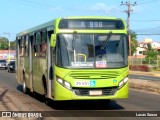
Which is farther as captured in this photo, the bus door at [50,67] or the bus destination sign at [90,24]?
the bus door at [50,67]

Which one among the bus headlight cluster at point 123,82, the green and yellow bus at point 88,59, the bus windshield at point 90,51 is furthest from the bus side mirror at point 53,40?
the bus headlight cluster at point 123,82

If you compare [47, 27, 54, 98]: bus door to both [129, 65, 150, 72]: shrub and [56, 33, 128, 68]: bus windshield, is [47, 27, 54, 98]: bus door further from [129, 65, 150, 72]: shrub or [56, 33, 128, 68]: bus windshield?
[129, 65, 150, 72]: shrub

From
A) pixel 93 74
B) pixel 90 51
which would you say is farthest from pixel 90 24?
pixel 93 74

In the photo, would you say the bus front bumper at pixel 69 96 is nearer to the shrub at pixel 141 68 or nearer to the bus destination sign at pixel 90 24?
the bus destination sign at pixel 90 24

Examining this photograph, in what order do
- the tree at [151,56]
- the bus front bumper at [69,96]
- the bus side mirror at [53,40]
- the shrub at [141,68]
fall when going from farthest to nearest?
the tree at [151,56], the shrub at [141,68], the bus side mirror at [53,40], the bus front bumper at [69,96]

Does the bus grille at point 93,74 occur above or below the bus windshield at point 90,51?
below

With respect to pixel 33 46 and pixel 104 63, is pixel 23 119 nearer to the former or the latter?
pixel 104 63

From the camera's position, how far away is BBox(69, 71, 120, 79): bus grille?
1370cm

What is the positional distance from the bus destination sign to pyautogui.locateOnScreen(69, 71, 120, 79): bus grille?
150 centimetres

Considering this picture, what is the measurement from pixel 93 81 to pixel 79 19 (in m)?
2.08

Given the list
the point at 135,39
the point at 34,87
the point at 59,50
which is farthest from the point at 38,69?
the point at 135,39

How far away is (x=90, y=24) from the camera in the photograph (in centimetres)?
1431

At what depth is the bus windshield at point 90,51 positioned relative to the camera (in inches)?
545

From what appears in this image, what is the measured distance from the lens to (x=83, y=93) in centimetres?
1373
